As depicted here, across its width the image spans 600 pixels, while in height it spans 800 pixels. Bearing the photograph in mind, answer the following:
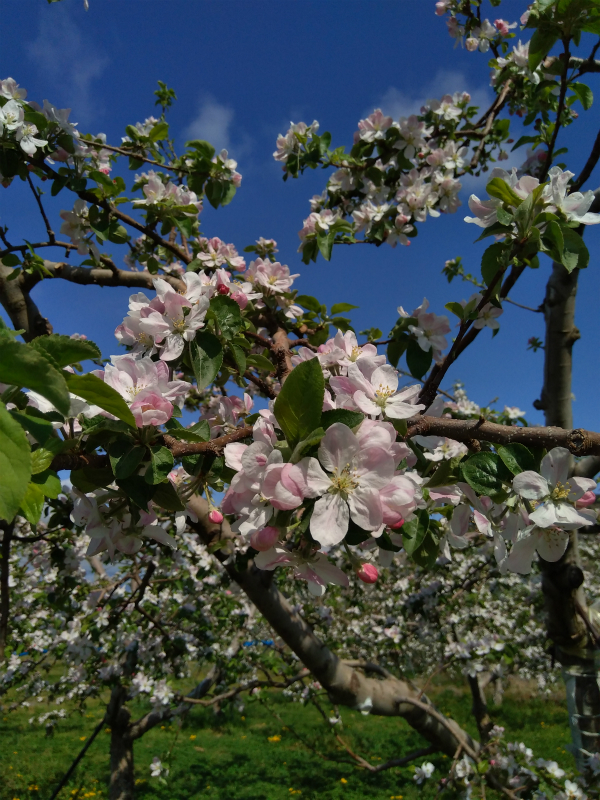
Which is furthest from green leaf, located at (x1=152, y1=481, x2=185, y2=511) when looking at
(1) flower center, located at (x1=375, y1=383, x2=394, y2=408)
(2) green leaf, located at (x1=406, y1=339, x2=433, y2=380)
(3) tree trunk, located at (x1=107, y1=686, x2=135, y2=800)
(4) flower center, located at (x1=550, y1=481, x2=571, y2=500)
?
(3) tree trunk, located at (x1=107, y1=686, x2=135, y2=800)

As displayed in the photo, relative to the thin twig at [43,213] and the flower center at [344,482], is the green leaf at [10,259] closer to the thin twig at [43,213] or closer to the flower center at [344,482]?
the thin twig at [43,213]

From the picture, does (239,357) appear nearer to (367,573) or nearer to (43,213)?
(367,573)

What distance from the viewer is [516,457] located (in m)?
0.88

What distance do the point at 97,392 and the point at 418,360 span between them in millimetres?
1091

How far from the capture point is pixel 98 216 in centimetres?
196

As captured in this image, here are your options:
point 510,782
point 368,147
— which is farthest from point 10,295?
point 510,782

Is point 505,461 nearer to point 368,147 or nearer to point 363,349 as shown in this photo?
point 363,349

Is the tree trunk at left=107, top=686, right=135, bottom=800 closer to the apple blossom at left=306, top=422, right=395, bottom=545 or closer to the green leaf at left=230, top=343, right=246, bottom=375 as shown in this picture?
the green leaf at left=230, top=343, right=246, bottom=375

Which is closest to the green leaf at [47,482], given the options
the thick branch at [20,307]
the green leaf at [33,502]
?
the green leaf at [33,502]

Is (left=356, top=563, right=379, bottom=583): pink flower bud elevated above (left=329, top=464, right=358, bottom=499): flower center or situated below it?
below

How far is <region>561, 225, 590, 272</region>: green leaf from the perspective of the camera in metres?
0.95

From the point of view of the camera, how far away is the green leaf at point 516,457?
867mm

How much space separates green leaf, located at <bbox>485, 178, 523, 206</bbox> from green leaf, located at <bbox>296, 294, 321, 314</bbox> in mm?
992

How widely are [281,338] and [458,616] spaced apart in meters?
5.24
